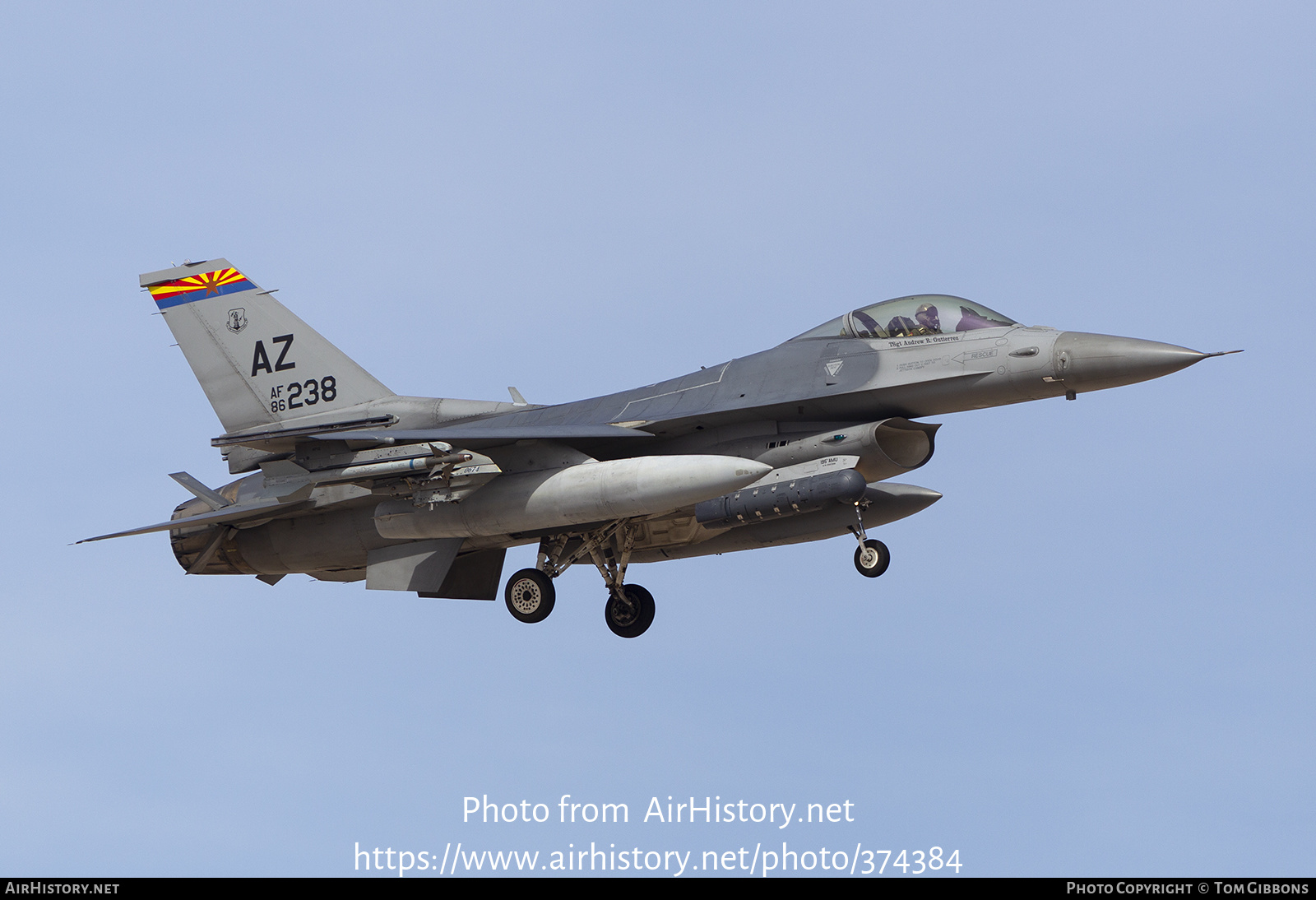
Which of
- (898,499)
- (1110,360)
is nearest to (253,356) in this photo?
(898,499)

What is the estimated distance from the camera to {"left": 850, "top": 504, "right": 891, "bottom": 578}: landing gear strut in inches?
693

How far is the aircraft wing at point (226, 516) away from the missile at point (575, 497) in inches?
53.3

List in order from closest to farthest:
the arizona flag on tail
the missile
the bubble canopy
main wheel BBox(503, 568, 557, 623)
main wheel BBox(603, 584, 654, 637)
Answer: the missile, the bubble canopy, main wheel BBox(503, 568, 557, 623), main wheel BBox(603, 584, 654, 637), the arizona flag on tail

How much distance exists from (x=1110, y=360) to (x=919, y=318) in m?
2.24

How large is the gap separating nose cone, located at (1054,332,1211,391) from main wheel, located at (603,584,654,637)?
609cm

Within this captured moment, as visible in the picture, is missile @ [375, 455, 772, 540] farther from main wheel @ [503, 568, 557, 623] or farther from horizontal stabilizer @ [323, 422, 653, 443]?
main wheel @ [503, 568, 557, 623]

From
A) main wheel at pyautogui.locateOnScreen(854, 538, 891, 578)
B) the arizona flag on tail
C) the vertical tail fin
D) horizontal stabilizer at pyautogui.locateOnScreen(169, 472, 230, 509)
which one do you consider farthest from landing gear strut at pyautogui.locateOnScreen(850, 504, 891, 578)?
the arizona flag on tail

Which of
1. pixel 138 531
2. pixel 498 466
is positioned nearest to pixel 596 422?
pixel 498 466

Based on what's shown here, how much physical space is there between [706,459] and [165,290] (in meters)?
8.89

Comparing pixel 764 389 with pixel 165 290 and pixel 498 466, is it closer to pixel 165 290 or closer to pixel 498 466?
pixel 498 466

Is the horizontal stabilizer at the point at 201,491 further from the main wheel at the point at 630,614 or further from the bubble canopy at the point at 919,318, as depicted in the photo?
the bubble canopy at the point at 919,318

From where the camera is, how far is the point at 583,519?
17.7 meters

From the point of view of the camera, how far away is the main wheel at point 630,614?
65.9ft

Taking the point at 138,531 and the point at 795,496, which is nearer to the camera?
the point at 795,496
